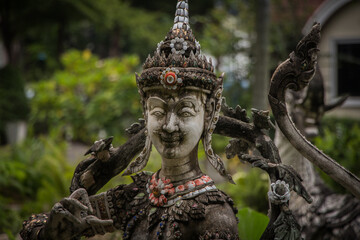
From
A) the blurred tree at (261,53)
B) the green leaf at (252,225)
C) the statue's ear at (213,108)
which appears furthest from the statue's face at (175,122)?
the blurred tree at (261,53)

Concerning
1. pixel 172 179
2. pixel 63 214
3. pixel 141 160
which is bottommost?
pixel 63 214

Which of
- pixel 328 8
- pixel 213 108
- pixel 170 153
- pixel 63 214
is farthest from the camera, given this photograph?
pixel 328 8

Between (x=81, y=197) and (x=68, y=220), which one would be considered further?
(x=81, y=197)

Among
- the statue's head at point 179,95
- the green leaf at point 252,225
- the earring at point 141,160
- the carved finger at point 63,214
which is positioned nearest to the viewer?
the carved finger at point 63,214

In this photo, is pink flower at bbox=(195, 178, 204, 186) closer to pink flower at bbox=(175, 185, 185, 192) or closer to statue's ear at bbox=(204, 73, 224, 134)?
pink flower at bbox=(175, 185, 185, 192)

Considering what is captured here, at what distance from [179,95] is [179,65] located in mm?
177

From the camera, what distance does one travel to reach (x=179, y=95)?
8.30ft

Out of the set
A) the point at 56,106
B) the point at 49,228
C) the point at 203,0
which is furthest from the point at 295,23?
the point at 203,0

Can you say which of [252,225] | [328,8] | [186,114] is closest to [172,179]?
[186,114]

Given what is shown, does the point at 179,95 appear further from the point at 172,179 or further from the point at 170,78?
the point at 172,179

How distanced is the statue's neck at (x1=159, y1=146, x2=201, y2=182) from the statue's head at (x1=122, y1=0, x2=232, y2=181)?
6 centimetres

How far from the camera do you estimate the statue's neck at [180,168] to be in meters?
2.60

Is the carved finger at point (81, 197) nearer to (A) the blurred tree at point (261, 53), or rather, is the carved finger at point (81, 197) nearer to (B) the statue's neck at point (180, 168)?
(B) the statue's neck at point (180, 168)

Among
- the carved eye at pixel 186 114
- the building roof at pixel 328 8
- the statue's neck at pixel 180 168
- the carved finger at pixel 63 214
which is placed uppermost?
the building roof at pixel 328 8
